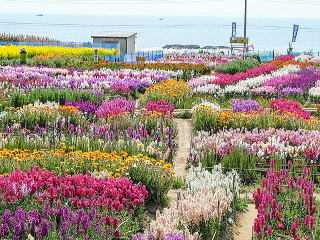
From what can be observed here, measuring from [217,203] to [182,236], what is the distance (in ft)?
5.01

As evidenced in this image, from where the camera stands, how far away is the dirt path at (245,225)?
7416 mm

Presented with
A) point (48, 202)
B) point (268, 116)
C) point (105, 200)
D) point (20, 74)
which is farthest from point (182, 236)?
point (20, 74)

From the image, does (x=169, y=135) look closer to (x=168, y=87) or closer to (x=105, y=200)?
(x=105, y=200)

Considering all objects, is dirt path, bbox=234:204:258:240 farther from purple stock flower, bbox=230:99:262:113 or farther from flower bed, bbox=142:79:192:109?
flower bed, bbox=142:79:192:109

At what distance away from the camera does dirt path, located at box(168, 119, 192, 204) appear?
10.7 metres

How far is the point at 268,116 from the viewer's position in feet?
46.5

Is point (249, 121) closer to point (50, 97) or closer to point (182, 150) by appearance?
point (182, 150)

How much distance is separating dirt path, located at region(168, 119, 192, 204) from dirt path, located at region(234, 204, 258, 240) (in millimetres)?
1195

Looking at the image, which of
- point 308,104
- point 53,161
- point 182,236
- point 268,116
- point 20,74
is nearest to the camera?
point 182,236

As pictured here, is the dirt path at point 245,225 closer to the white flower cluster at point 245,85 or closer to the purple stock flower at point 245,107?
the purple stock flower at point 245,107

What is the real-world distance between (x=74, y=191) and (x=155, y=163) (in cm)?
267

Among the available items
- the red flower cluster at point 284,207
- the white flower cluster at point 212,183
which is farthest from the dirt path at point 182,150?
the red flower cluster at point 284,207

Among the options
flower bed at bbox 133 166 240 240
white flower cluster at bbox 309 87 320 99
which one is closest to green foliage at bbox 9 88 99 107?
white flower cluster at bbox 309 87 320 99

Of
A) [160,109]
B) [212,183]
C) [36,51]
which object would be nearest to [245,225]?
[212,183]
